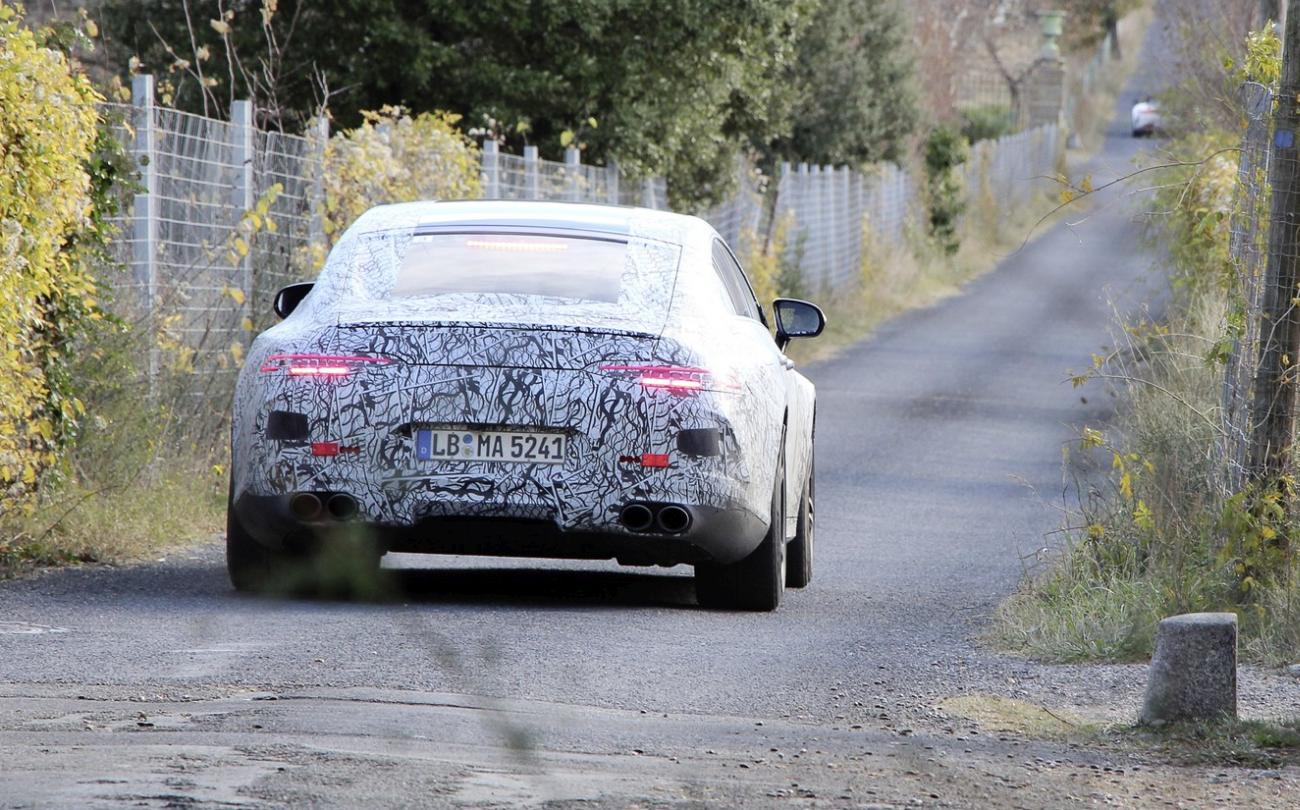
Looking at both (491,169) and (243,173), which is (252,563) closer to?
(243,173)

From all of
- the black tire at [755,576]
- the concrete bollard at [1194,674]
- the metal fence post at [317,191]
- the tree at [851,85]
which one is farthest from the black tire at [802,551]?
the tree at [851,85]

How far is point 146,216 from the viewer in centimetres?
1222

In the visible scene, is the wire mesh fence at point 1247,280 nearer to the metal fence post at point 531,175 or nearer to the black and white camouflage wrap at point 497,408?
the black and white camouflage wrap at point 497,408

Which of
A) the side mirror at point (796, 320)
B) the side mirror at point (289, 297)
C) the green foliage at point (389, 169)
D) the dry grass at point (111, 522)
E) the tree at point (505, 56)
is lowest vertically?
the dry grass at point (111, 522)

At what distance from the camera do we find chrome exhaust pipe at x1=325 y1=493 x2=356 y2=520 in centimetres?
799

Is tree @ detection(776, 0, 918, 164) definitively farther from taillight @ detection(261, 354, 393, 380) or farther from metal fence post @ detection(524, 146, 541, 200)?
taillight @ detection(261, 354, 393, 380)

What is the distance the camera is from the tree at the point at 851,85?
129ft

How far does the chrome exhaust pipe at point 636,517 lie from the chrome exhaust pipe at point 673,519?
0.16 ft

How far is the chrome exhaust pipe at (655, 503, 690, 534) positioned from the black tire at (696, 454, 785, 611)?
609 mm

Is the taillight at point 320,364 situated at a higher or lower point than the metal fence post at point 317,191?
lower

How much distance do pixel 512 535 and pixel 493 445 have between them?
1.11ft

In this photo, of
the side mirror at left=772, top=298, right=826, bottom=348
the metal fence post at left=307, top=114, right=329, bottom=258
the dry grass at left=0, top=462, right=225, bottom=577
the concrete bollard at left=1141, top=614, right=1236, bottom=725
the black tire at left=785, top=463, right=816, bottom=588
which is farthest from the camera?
the metal fence post at left=307, top=114, right=329, bottom=258

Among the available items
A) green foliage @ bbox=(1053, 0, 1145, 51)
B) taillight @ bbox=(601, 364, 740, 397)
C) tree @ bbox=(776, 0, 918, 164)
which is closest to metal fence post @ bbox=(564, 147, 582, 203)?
taillight @ bbox=(601, 364, 740, 397)

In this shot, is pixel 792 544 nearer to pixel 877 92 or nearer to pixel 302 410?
pixel 302 410
